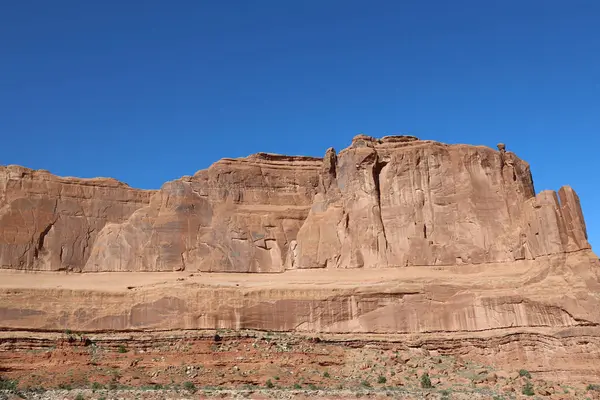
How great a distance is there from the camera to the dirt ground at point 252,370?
36938 mm

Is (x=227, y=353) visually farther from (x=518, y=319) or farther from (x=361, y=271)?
(x=518, y=319)

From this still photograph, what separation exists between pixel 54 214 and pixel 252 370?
20.5 meters

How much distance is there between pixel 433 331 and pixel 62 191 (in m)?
28.3

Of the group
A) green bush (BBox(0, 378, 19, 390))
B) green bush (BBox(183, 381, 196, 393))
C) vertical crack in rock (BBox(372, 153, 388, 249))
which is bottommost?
green bush (BBox(183, 381, 196, 393))

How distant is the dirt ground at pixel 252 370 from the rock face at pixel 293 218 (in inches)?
337

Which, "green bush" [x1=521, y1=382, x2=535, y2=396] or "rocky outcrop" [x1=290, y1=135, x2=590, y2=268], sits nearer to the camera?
"green bush" [x1=521, y1=382, x2=535, y2=396]

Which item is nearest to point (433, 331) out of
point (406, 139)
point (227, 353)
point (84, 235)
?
point (227, 353)

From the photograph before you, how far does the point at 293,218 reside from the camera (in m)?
54.1

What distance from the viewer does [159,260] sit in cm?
5041

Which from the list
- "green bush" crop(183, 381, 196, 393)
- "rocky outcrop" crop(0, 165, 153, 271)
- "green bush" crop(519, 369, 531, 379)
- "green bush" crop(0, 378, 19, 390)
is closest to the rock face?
"rocky outcrop" crop(0, 165, 153, 271)

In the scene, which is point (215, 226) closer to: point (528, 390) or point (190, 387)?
point (190, 387)

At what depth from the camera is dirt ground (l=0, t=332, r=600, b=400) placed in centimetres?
3694

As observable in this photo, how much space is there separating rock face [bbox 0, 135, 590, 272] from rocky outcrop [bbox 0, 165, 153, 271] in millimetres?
73

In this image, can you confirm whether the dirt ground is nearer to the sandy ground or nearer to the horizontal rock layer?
the horizontal rock layer
